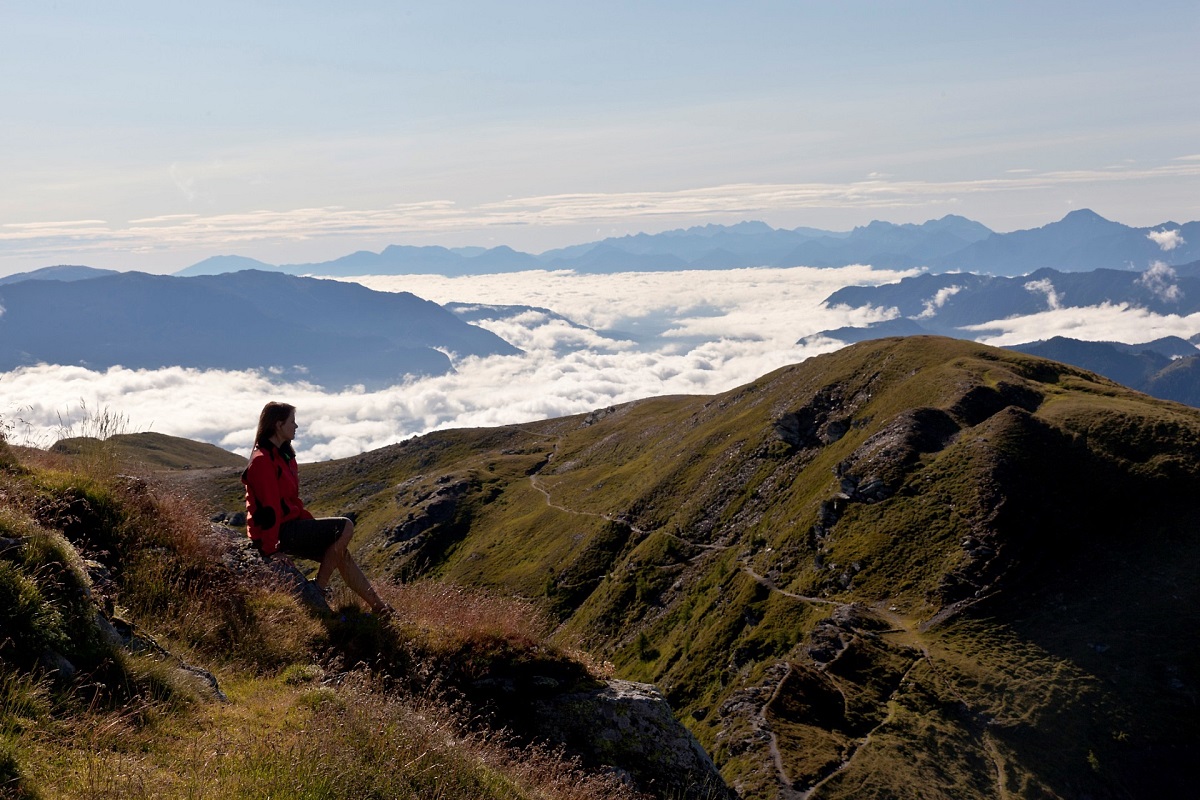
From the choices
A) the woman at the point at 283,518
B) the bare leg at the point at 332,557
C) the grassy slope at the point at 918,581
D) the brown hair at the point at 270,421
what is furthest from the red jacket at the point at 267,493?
the grassy slope at the point at 918,581

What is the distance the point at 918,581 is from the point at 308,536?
68.1 metres

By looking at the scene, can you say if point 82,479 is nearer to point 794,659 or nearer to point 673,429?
point 794,659

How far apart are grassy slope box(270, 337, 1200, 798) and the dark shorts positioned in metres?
43.6

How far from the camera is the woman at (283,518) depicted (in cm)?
1429

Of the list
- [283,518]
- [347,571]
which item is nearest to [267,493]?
[283,518]

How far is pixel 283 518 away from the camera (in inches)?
585

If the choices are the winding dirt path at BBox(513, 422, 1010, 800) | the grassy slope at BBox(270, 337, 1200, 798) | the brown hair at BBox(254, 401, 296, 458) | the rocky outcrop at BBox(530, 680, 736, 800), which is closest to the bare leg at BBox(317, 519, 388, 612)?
the brown hair at BBox(254, 401, 296, 458)

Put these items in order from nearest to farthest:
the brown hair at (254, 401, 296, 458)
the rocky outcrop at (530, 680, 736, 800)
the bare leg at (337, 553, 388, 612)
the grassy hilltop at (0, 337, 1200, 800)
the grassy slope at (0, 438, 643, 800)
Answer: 1. the grassy slope at (0, 438, 643, 800)
2. the grassy hilltop at (0, 337, 1200, 800)
3. the rocky outcrop at (530, 680, 736, 800)
4. the bare leg at (337, 553, 388, 612)
5. the brown hair at (254, 401, 296, 458)

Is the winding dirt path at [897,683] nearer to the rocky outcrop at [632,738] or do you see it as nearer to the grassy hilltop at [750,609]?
the grassy hilltop at [750,609]

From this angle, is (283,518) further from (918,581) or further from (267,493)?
(918,581)

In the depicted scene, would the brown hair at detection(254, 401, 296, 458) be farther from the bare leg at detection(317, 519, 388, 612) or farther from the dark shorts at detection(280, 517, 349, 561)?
the bare leg at detection(317, 519, 388, 612)

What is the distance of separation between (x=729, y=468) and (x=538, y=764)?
10662 centimetres

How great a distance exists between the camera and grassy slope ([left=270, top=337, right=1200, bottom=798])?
172 ft

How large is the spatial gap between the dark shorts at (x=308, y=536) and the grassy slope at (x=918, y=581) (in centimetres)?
4359
